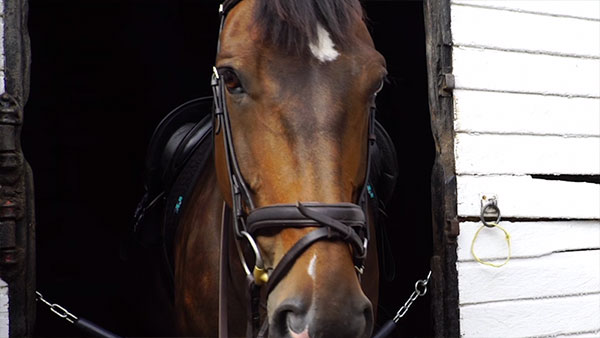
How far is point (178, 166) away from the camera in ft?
10.7

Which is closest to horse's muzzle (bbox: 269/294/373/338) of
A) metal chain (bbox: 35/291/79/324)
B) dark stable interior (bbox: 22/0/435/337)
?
metal chain (bbox: 35/291/79/324)

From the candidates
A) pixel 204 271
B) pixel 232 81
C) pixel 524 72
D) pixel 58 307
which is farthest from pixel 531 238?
pixel 58 307

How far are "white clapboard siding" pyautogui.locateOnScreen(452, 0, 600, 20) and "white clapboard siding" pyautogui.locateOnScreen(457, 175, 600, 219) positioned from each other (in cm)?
80

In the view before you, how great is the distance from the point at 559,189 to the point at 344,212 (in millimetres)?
1791

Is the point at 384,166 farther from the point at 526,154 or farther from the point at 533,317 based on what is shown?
the point at 533,317

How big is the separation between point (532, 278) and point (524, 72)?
96 cm

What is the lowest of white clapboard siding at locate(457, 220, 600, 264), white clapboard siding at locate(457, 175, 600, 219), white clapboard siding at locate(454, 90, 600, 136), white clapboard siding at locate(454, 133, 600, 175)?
white clapboard siding at locate(457, 220, 600, 264)

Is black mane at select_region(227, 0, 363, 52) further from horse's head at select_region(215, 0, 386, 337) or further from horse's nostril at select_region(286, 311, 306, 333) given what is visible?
horse's nostril at select_region(286, 311, 306, 333)

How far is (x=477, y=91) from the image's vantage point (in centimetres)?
305

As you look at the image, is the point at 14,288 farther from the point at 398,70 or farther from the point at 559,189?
the point at 398,70

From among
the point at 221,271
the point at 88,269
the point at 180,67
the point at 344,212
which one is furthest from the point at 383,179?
A: the point at 88,269

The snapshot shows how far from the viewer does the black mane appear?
1996mm

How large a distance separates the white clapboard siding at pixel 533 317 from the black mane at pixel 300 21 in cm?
150

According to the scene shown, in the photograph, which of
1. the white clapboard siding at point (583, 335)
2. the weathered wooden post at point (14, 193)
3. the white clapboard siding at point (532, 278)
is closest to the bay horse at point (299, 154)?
the weathered wooden post at point (14, 193)
